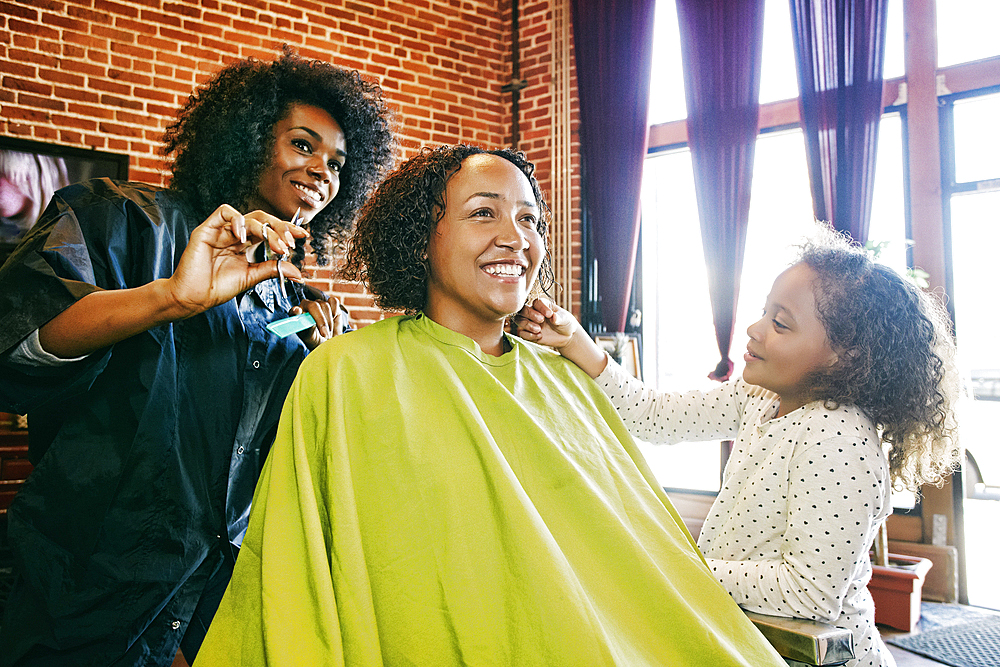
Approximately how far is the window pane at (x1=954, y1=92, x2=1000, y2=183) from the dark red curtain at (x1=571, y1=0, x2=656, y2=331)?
179 centimetres

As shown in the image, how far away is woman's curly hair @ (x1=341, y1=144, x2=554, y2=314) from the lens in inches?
63.5

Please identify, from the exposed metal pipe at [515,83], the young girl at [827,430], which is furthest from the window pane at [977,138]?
the young girl at [827,430]

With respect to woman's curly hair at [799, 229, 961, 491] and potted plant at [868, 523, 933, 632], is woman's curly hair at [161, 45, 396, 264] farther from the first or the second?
potted plant at [868, 523, 933, 632]

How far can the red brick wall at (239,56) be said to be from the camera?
3816 millimetres

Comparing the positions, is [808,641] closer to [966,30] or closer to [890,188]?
[890,188]

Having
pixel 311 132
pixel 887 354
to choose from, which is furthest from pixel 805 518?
pixel 311 132

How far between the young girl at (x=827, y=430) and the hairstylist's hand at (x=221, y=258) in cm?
62

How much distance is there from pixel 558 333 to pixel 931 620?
3.11m

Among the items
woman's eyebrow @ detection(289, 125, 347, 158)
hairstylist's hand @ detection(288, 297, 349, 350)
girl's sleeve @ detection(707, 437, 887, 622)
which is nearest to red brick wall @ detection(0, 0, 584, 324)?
hairstylist's hand @ detection(288, 297, 349, 350)

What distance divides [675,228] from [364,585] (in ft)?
14.3

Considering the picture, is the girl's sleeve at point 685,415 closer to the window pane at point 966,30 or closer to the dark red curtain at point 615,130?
the dark red curtain at point 615,130

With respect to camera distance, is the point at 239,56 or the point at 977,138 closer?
the point at 977,138

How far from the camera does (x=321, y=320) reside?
5.92ft

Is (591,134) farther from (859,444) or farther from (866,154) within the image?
(859,444)
